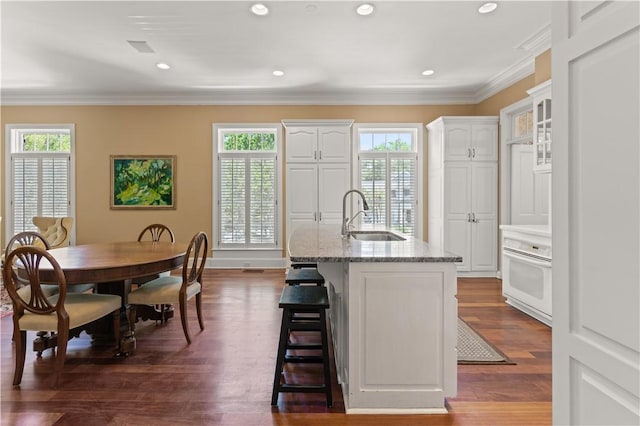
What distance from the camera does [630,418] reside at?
2.49 ft

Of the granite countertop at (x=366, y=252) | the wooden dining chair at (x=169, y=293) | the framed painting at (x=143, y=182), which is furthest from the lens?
the framed painting at (x=143, y=182)

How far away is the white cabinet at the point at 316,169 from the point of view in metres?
5.72

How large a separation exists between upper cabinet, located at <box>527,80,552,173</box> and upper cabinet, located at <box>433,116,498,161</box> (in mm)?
1544

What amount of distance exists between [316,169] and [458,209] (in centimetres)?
232

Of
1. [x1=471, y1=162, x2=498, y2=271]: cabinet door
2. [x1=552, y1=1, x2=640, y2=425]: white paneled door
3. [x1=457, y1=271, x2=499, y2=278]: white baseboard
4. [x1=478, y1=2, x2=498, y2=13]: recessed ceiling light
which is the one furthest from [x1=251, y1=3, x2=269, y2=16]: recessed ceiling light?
[x1=457, y1=271, x2=499, y2=278]: white baseboard

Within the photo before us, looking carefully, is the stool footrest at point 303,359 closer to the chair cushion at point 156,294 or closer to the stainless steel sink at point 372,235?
the chair cushion at point 156,294

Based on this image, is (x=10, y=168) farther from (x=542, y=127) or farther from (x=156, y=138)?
(x=542, y=127)

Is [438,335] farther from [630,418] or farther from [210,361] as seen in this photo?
[210,361]

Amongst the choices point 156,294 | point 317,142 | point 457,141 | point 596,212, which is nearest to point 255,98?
point 317,142

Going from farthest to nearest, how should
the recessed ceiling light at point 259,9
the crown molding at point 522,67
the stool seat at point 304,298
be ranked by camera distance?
1. the crown molding at point 522,67
2. the recessed ceiling light at point 259,9
3. the stool seat at point 304,298

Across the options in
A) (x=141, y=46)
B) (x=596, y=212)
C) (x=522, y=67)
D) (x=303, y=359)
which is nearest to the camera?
(x=596, y=212)

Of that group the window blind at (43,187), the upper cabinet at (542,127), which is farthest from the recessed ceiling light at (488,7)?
the window blind at (43,187)

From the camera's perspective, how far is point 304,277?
9.25 ft

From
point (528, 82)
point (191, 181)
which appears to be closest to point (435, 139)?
point (528, 82)
